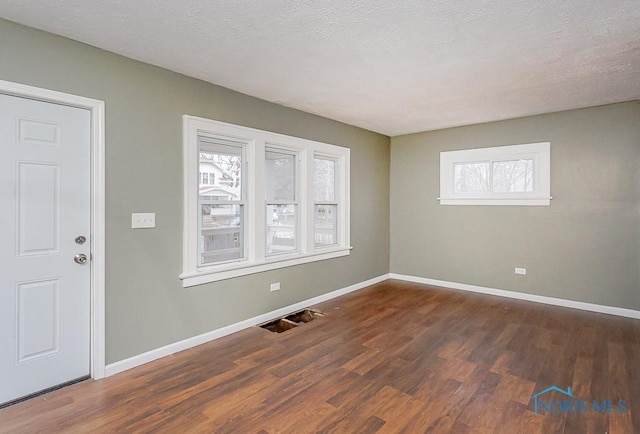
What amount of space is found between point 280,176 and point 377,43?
7.13ft

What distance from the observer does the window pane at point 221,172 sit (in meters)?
3.54

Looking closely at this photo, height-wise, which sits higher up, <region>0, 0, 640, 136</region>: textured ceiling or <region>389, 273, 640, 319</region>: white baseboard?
<region>0, 0, 640, 136</region>: textured ceiling

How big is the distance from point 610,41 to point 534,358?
2586mm

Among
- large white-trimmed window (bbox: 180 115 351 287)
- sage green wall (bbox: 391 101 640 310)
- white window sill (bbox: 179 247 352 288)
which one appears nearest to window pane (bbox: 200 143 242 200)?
large white-trimmed window (bbox: 180 115 351 287)

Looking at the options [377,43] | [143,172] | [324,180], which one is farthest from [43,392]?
[324,180]

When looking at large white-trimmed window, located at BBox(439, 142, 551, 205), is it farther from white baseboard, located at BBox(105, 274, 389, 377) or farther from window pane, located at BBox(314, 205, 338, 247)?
white baseboard, located at BBox(105, 274, 389, 377)

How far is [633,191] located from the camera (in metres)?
4.14

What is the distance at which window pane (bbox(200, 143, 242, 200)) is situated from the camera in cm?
354

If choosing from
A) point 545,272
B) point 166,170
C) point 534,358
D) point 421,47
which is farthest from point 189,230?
point 545,272

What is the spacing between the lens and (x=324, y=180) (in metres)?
5.04

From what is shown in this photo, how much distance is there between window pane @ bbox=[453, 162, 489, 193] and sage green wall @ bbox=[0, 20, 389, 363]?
10.5 feet

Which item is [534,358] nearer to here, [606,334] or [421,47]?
[606,334]

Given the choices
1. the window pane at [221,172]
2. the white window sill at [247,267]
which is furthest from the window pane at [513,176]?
the window pane at [221,172]

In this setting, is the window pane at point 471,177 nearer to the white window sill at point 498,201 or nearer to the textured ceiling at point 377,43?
the white window sill at point 498,201
